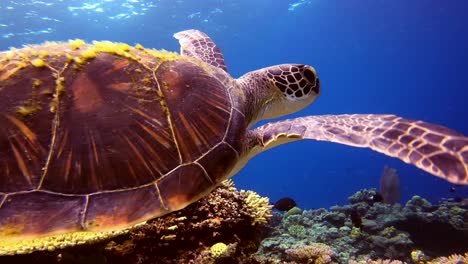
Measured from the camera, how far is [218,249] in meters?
2.80

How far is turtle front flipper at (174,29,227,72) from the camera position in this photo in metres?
4.62

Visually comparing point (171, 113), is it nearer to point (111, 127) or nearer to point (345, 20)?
point (111, 127)

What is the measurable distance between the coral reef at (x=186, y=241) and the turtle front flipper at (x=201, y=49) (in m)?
2.15

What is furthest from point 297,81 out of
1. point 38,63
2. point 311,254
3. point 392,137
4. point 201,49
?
point 38,63

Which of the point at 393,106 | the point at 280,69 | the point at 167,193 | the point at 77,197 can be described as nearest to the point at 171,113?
the point at 167,193

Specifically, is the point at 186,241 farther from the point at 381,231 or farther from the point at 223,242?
the point at 381,231

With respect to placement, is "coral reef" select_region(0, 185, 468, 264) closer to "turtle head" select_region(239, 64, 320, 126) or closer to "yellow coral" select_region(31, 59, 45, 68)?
"turtle head" select_region(239, 64, 320, 126)

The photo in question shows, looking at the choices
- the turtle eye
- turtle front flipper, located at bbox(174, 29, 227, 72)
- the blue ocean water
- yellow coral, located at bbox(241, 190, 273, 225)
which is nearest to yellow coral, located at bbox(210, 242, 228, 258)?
yellow coral, located at bbox(241, 190, 273, 225)

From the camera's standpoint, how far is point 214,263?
273 centimetres

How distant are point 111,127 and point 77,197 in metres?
0.48

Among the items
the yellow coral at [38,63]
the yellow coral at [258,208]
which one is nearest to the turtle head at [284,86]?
the yellow coral at [258,208]

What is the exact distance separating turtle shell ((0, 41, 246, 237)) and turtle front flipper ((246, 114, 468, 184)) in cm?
57

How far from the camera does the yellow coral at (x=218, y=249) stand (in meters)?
2.77

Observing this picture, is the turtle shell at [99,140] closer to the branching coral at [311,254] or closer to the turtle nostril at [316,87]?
the turtle nostril at [316,87]
